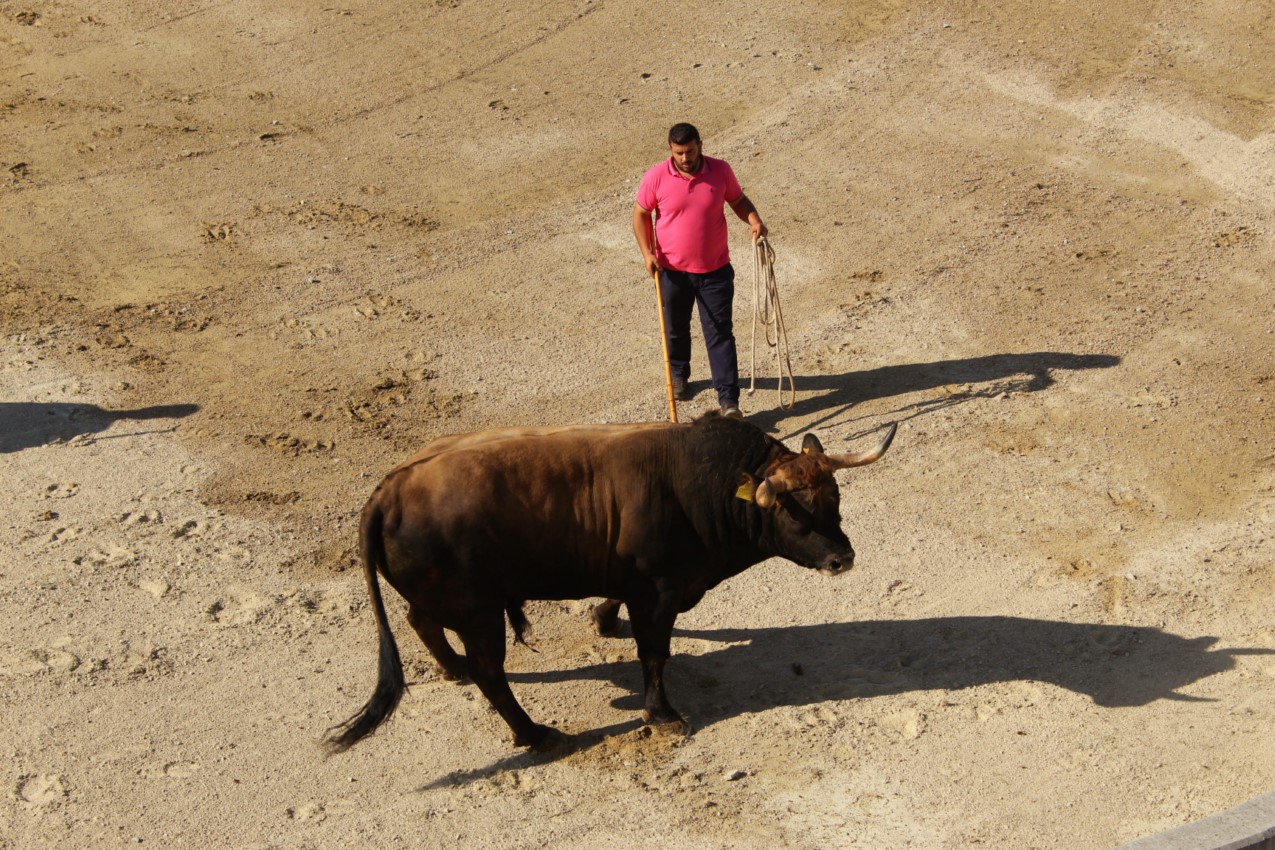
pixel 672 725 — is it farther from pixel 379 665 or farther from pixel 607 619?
pixel 379 665

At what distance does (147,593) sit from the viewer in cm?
923

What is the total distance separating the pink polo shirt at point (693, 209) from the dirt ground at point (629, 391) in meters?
1.25

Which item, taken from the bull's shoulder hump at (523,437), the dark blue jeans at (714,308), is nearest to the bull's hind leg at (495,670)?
the bull's shoulder hump at (523,437)

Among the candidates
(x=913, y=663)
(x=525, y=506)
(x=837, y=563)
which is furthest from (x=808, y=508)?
(x=525, y=506)

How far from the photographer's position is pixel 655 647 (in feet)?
26.1

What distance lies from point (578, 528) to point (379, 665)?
1.20 meters

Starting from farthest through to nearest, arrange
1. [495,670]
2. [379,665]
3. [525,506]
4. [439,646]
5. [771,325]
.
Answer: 1. [771,325]
2. [439,646]
3. [495,670]
4. [525,506]
5. [379,665]

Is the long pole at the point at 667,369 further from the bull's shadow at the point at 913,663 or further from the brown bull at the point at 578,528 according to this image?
the brown bull at the point at 578,528

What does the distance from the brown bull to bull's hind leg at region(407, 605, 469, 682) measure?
0.04ft

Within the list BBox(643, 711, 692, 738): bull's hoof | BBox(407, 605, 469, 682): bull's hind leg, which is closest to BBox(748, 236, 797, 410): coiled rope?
BBox(643, 711, 692, 738): bull's hoof

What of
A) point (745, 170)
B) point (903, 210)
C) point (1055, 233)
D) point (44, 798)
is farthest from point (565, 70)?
point (44, 798)

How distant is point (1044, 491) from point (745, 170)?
228 inches

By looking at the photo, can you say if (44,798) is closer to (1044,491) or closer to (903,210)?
(1044,491)

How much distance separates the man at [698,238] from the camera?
35.9 feet
